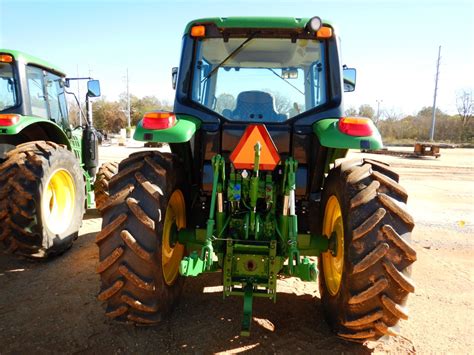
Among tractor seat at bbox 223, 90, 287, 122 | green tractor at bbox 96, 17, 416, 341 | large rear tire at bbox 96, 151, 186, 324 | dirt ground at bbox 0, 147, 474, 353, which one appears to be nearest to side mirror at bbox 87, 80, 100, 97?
dirt ground at bbox 0, 147, 474, 353

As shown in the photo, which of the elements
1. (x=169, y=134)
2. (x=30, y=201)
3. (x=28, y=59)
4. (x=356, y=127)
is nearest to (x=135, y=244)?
(x=169, y=134)

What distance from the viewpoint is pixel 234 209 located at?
286 cm

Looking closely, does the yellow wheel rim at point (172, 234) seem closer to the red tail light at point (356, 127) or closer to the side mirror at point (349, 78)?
the red tail light at point (356, 127)

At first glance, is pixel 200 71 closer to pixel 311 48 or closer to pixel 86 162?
pixel 311 48

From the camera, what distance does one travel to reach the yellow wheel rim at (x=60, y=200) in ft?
14.3

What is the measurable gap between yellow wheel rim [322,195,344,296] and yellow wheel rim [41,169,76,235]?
10.2 feet

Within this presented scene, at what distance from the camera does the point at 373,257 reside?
2.22m

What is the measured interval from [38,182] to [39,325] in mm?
1614

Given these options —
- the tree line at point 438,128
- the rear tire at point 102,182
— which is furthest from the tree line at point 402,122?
the rear tire at point 102,182

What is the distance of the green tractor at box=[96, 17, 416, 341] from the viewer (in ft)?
7.55

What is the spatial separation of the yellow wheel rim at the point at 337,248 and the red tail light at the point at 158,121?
1.33 metres

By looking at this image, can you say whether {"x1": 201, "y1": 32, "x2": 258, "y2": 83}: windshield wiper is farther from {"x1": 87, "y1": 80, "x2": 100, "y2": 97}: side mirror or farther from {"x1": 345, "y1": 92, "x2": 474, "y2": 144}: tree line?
{"x1": 345, "y1": 92, "x2": 474, "y2": 144}: tree line

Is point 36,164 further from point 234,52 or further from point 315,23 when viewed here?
point 315,23

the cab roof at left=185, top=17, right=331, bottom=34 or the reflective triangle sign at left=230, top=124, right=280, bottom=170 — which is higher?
the cab roof at left=185, top=17, right=331, bottom=34
